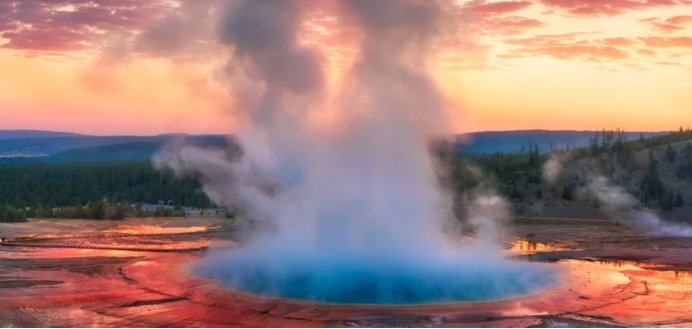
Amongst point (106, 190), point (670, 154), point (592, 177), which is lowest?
point (106, 190)

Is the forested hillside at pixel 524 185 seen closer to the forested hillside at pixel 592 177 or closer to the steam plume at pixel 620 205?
the forested hillside at pixel 592 177

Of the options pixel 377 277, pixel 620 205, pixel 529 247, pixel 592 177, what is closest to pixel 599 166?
pixel 592 177

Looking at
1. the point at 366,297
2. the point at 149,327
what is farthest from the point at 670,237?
the point at 149,327

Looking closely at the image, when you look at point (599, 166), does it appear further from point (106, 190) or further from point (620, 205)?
point (106, 190)

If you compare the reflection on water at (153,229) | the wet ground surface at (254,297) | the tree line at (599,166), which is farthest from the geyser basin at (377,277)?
the tree line at (599,166)

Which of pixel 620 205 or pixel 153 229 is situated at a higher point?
pixel 620 205

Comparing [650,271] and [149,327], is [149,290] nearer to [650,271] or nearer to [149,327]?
[149,327]
